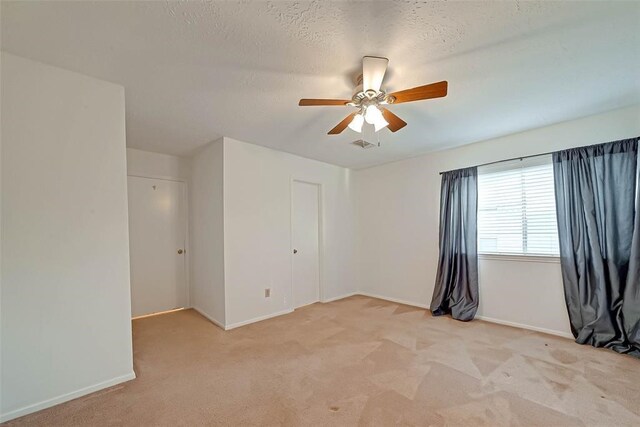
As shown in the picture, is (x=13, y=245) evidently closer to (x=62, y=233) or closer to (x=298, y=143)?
(x=62, y=233)

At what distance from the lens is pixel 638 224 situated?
2.39 meters

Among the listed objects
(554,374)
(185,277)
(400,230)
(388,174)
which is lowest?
(554,374)

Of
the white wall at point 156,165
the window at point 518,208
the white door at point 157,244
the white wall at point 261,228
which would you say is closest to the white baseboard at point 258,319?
the white wall at point 261,228

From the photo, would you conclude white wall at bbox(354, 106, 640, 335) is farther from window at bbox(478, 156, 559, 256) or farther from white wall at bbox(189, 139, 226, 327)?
white wall at bbox(189, 139, 226, 327)

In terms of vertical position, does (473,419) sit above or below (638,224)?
below

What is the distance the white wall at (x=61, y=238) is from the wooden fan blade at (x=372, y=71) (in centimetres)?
191

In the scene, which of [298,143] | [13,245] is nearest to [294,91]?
[298,143]

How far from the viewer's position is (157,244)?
3.82 metres

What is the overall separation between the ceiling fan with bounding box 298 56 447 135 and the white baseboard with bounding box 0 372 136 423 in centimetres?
253

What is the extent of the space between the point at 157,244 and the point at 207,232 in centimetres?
91

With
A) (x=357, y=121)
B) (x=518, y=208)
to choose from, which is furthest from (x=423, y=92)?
(x=518, y=208)

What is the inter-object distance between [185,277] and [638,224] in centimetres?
538

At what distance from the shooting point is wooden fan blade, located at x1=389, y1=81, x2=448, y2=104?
1.60 m

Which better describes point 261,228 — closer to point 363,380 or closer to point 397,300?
point 363,380
